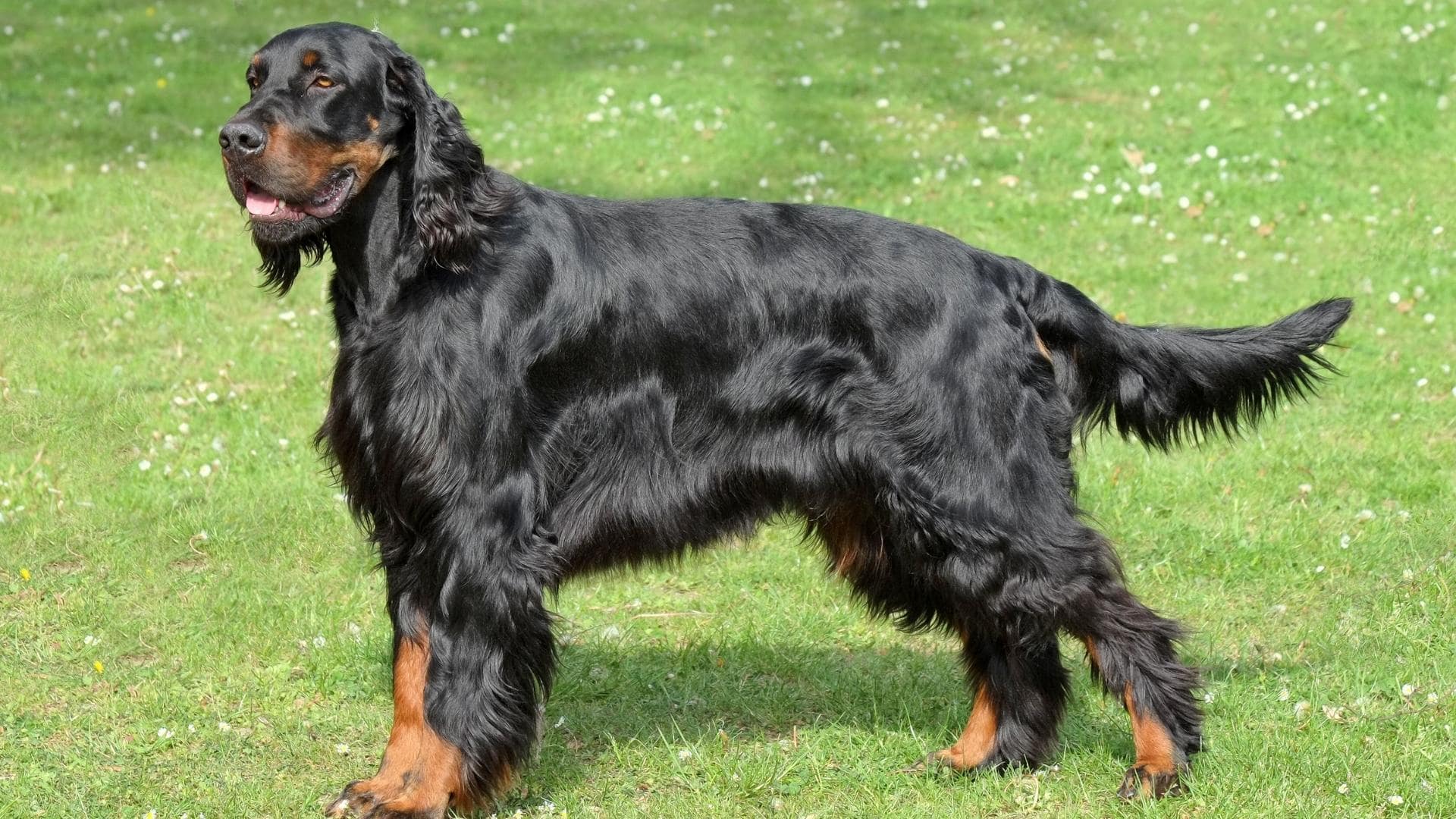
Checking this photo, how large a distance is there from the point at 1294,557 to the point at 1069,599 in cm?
206

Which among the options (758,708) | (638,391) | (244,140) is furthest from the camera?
(758,708)

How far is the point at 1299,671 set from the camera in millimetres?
4867

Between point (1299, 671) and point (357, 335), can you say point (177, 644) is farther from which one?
point (1299, 671)

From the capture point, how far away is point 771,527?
240 inches

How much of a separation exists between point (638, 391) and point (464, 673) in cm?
92

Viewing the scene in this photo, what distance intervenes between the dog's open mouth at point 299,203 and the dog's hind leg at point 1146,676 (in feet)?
7.79

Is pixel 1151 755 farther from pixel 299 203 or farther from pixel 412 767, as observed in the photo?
pixel 299 203

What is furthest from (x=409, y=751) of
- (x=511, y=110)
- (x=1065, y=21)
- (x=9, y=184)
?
(x=1065, y=21)

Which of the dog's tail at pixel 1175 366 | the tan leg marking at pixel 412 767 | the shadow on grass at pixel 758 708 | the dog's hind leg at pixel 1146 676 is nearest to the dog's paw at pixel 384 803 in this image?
the tan leg marking at pixel 412 767

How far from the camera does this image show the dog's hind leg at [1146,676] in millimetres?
4125

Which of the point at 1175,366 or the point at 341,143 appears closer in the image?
the point at 341,143

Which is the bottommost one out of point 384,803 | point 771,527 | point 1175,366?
point 771,527

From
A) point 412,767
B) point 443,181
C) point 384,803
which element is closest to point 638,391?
point 443,181

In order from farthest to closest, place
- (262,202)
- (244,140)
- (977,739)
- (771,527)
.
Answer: (771,527), (977,739), (262,202), (244,140)
